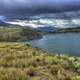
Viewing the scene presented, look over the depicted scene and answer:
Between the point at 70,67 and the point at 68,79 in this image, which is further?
the point at 70,67

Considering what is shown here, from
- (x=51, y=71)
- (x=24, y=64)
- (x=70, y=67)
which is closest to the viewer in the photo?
(x=51, y=71)

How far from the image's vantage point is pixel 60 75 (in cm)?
1530

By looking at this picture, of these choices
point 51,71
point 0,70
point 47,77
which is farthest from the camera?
point 51,71

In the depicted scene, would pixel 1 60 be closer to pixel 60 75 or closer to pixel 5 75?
pixel 60 75

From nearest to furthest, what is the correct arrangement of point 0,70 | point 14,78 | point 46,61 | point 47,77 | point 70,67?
point 14,78, point 0,70, point 47,77, point 46,61, point 70,67

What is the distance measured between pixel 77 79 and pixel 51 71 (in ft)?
7.68

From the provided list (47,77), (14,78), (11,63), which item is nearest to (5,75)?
(14,78)

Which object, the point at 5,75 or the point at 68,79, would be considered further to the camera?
the point at 68,79

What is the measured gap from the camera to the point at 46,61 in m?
21.9

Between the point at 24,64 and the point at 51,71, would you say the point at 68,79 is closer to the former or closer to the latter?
the point at 51,71

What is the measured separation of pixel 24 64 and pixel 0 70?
17.6 feet

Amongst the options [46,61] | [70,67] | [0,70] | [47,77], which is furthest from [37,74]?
[70,67]

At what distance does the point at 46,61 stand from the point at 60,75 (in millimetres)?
6635

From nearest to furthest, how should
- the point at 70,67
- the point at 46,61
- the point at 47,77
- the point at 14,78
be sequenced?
1. the point at 14,78
2. the point at 47,77
3. the point at 46,61
4. the point at 70,67
